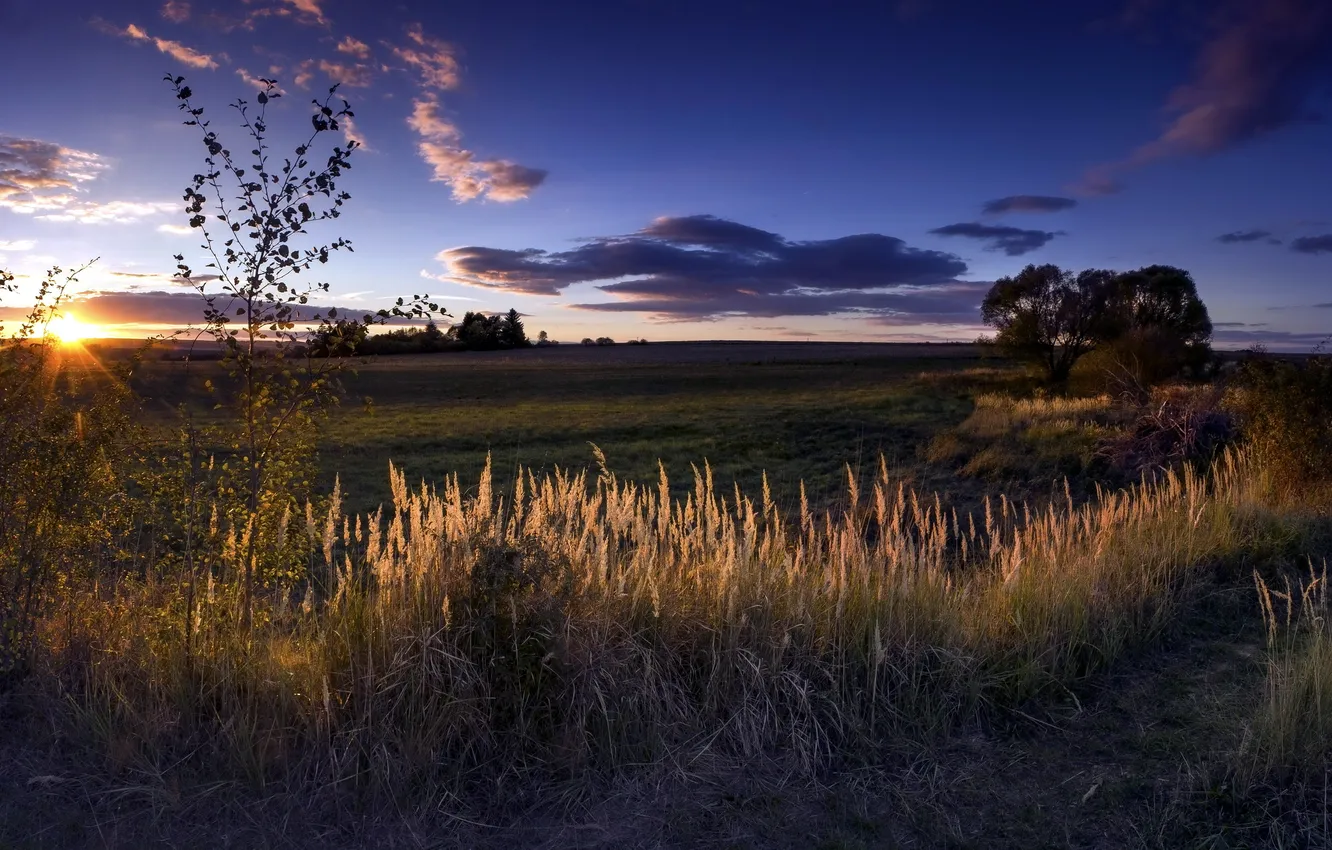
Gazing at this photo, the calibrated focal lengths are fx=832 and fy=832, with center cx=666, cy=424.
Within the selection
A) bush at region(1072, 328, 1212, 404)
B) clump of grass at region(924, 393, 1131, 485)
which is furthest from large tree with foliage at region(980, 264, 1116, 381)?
clump of grass at region(924, 393, 1131, 485)

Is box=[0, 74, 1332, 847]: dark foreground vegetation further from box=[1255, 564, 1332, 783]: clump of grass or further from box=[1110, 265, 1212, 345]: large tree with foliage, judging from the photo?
box=[1110, 265, 1212, 345]: large tree with foliage

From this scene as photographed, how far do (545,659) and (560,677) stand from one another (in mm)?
159

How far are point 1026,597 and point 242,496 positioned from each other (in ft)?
17.0

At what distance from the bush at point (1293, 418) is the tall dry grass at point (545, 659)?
579 cm

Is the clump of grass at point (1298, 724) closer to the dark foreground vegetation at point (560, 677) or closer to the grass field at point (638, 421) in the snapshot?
the dark foreground vegetation at point (560, 677)

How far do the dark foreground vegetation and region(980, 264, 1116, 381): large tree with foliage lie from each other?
140ft

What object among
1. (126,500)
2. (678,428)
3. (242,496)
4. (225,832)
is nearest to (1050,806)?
(225,832)

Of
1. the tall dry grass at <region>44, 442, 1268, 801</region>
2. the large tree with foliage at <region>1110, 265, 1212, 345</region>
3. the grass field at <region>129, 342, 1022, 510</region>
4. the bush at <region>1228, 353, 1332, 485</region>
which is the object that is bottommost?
the grass field at <region>129, 342, 1022, 510</region>

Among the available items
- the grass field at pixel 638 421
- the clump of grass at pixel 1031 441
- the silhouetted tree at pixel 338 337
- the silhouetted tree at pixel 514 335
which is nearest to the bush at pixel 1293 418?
the clump of grass at pixel 1031 441

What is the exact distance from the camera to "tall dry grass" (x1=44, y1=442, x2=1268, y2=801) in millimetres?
4012

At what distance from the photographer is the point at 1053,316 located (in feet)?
149

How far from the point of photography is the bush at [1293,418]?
9.50 metres

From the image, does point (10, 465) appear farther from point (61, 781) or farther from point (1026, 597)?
point (1026, 597)

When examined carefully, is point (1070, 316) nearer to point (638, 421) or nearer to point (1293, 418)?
point (638, 421)
